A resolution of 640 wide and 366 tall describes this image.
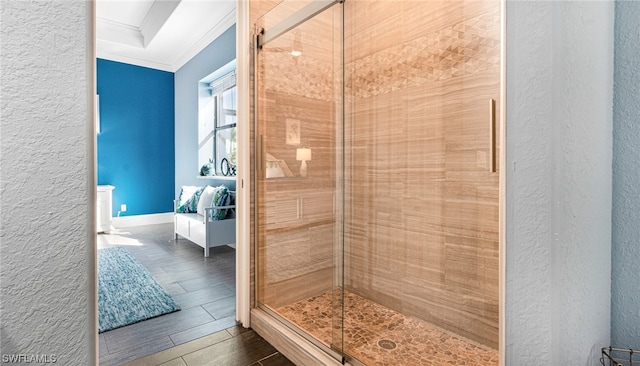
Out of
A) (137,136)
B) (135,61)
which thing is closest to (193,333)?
(137,136)

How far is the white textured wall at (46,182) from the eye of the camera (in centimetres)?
82

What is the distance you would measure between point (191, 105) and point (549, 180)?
18.8 ft

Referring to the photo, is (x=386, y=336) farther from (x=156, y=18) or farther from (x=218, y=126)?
(x=156, y=18)

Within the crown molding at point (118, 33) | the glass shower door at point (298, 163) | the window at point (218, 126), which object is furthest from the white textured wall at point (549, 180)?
the crown molding at point (118, 33)

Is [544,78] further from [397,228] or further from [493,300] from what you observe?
[397,228]

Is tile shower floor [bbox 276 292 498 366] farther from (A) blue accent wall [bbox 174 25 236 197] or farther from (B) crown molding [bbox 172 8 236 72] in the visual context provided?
(B) crown molding [bbox 172 8 236 72]

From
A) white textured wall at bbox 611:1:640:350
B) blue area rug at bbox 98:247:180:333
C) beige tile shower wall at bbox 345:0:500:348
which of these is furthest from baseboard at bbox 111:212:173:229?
white textured wall at bbox 611:1:640:350

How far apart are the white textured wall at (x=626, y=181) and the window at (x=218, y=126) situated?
4371 mm

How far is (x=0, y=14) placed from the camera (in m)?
0.80

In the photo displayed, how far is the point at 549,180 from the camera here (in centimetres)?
89

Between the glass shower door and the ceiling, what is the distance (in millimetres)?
2460

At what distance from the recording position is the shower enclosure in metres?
1.85

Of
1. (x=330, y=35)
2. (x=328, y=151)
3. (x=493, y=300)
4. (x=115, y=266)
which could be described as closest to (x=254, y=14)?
(x=330, y=35)

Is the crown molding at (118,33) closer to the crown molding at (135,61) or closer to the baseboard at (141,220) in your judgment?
the crown molding at (135,61)
